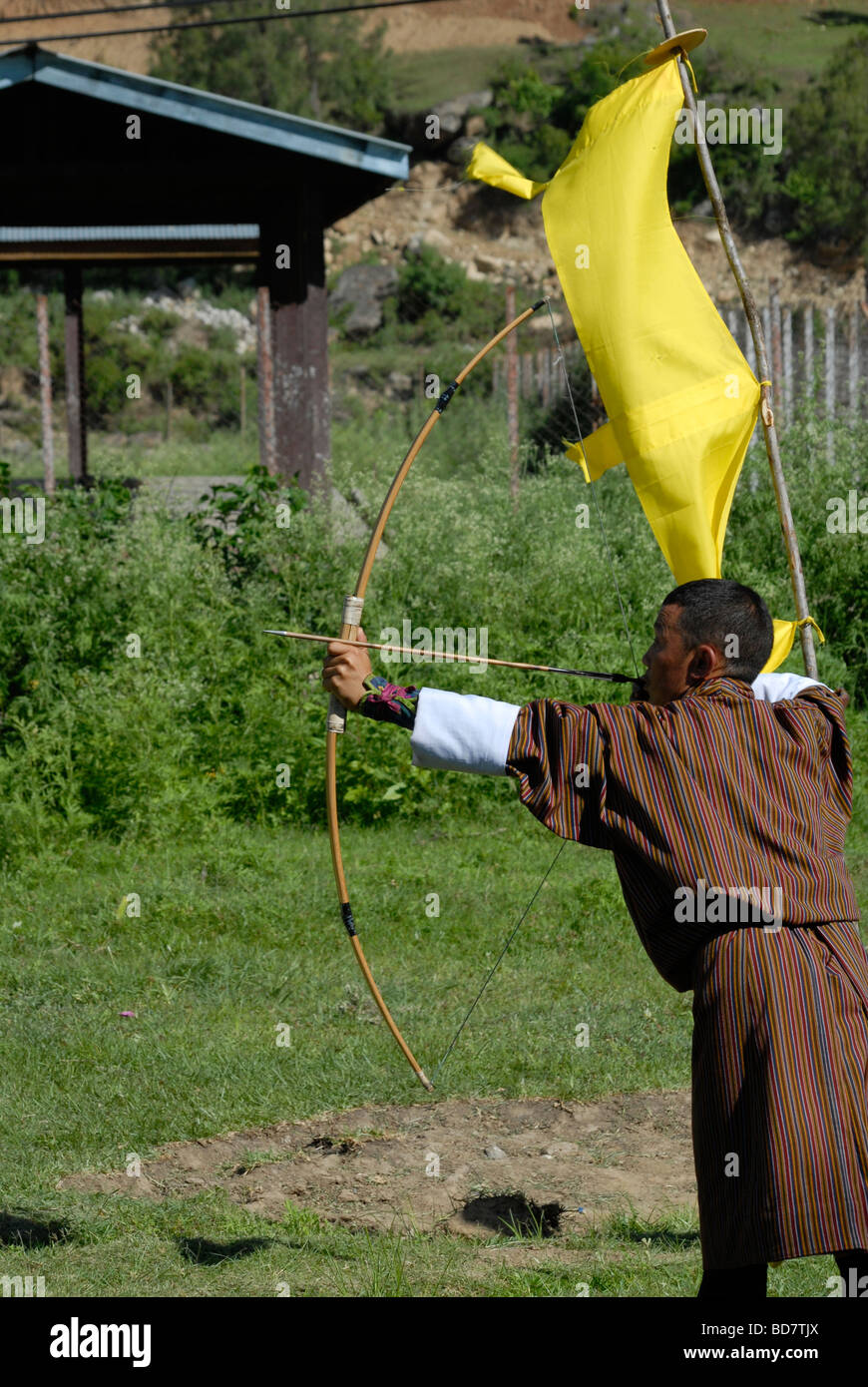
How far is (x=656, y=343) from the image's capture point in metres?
4.28

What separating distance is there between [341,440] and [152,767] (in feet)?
46.3

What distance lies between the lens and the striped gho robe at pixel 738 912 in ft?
8.95

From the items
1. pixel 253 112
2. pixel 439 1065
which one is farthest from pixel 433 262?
pixel 439 1065

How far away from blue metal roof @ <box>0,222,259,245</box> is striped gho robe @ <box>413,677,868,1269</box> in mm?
8246

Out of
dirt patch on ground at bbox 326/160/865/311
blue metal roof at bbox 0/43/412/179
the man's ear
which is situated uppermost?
dirt patch on ground at bbox 326/160/865/311

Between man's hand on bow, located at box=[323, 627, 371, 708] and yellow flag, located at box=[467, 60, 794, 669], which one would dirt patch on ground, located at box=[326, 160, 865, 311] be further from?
man's hand on bow, located at box=[323, 627, 371, 708]

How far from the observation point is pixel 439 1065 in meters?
5.33

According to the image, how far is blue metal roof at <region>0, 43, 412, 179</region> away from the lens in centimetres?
962

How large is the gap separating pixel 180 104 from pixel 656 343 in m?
6.68

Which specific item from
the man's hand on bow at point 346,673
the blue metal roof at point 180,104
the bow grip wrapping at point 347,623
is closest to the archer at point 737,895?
the man's hand on bow at point 346,673

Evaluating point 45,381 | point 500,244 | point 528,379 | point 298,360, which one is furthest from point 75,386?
point 500,244

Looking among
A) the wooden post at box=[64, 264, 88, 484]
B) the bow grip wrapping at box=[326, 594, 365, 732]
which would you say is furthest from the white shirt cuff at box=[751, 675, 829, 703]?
the wooden post at box=[64, 264, 88, 484]

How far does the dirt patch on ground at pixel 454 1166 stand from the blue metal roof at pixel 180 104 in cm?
705

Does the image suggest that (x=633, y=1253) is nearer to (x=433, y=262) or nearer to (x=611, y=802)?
(x=611, y=802)
